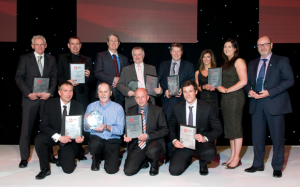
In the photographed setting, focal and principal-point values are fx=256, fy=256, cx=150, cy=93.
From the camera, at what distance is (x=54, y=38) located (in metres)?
4.93

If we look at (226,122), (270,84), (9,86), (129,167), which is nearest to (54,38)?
(9,86)

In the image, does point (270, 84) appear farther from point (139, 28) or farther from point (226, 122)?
point (139, 28)

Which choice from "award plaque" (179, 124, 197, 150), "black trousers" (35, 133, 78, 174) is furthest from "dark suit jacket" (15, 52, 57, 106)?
"award plaque" (179, 124, 197, 150)

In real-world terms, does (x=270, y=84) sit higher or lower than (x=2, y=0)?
lower

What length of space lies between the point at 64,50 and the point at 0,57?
4.19 feet

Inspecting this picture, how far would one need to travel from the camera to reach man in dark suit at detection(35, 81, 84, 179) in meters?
3.26

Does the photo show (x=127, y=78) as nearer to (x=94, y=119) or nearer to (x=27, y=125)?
(x=94, y=119)

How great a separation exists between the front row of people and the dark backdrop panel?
5.46ft

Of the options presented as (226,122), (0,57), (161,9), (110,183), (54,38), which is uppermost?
(161,9)

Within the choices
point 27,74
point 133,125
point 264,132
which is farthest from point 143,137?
point 27,74

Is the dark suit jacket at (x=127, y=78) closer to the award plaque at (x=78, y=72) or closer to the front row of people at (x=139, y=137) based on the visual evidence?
the front row of people at (x=139, y=137)

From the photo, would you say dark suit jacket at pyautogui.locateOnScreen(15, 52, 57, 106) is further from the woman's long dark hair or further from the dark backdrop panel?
the woman's long dark hair

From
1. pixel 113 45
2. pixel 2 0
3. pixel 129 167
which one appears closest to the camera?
pixel 129 167

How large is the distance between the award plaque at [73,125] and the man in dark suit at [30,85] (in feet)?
2.57
